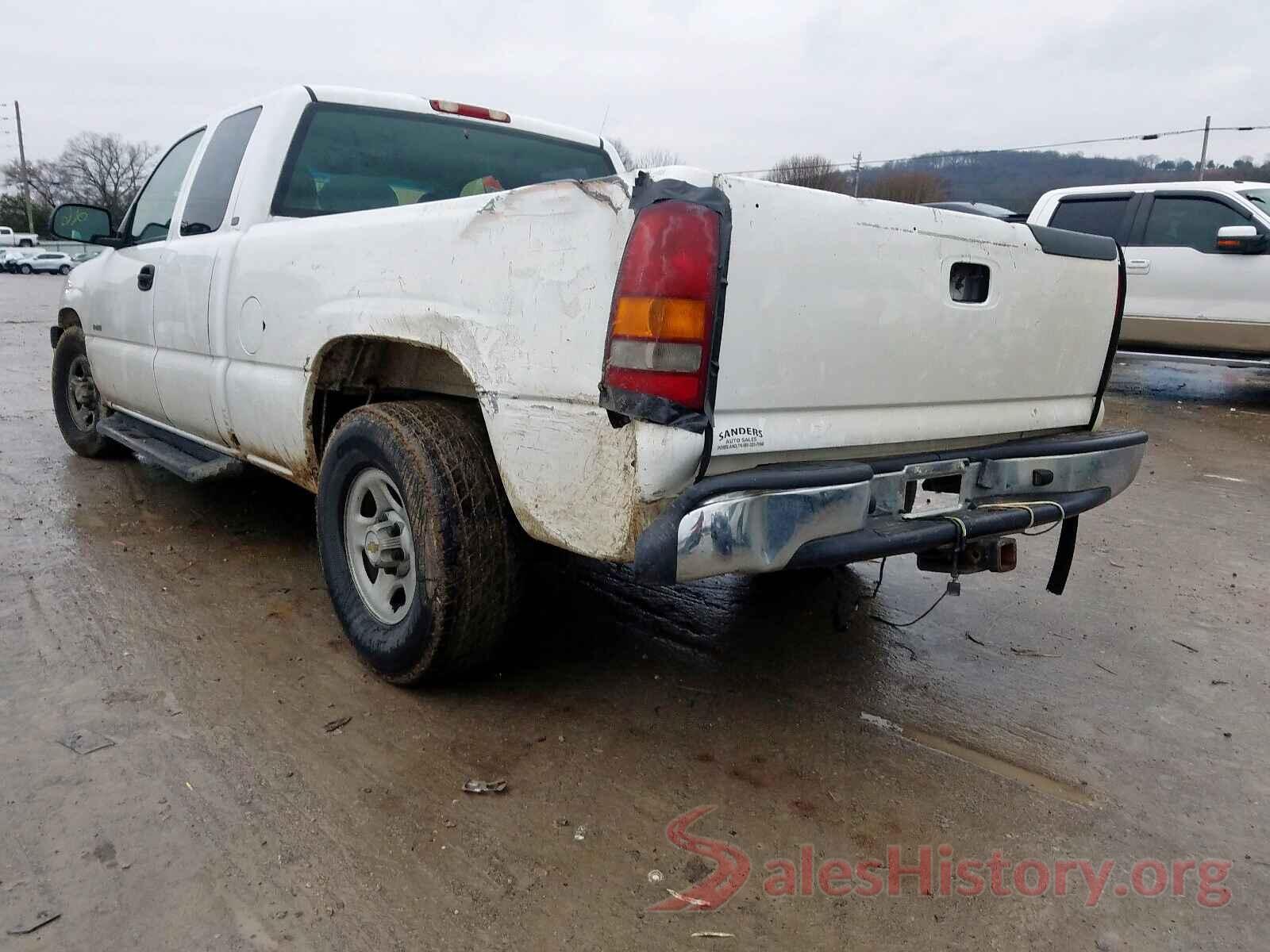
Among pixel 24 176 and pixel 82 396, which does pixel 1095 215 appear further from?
pixel 24 176

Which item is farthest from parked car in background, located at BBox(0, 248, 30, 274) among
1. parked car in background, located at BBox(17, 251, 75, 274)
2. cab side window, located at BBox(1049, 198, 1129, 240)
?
cab side window, located at BBox(1049, 198, 1129, 240)

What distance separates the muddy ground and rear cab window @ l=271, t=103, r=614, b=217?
1643mm

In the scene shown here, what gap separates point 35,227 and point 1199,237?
80.7m

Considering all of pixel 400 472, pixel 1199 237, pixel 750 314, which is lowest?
pixel 400 472

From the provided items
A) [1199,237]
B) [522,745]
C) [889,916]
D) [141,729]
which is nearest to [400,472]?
[522,745]

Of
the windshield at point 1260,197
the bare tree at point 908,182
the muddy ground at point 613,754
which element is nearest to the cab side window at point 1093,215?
the windshield at point 1260,197

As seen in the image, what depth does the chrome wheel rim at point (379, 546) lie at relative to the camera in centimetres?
296

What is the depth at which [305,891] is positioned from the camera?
207cm

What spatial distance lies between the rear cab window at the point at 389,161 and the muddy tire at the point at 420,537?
1231 millimetres

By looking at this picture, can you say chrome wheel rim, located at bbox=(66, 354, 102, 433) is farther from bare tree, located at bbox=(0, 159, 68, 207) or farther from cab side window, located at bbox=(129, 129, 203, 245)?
bare tree, located at bbox=(0, 159, 68, 207)

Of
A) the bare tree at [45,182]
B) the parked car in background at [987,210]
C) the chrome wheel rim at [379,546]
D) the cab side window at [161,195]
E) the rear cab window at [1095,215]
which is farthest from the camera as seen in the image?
the bare tree at [45,182]

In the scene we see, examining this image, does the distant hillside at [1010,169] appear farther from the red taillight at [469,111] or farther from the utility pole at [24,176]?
the utility pole at [24,176]

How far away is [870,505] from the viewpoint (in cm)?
253

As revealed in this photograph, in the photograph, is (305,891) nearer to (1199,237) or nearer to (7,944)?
(7,944)
